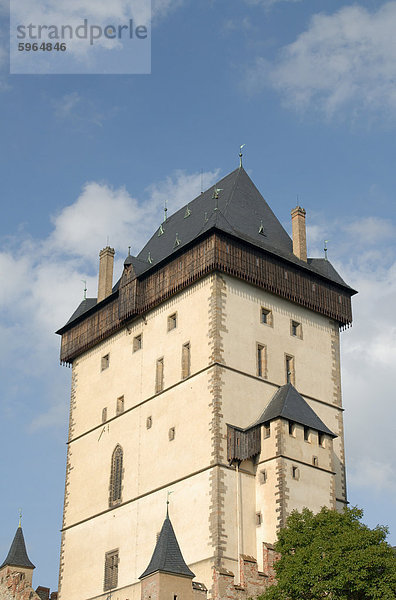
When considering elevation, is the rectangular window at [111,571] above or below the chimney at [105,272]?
below

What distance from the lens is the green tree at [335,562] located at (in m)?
33.3

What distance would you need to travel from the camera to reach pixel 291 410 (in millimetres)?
40719

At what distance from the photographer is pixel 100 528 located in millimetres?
45094

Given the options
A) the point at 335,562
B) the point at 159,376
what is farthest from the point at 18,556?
the point at 335,562

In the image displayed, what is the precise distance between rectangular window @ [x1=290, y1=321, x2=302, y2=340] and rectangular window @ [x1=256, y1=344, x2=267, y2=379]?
86.1 inches

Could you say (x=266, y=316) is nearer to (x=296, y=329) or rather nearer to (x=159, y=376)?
(x=296, y=329)

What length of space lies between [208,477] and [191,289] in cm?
838

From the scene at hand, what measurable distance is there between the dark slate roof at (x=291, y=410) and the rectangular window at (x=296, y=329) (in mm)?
3320

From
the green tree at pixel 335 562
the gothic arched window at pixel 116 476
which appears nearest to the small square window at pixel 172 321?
the gothic arched window at pixel 116 476

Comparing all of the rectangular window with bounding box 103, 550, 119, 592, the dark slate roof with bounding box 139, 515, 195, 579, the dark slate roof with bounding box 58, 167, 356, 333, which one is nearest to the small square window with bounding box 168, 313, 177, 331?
the dark slate roof with bounding box 58, 167, 356, 333

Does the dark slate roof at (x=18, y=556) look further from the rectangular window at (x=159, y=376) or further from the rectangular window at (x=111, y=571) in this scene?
the rectangular window at (x=159, y=376)

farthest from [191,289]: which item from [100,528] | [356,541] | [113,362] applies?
[356,541]

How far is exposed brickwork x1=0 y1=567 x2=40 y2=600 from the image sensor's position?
45844mm

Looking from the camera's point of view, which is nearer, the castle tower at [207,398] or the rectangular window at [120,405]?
the castle tower at [207,398]
